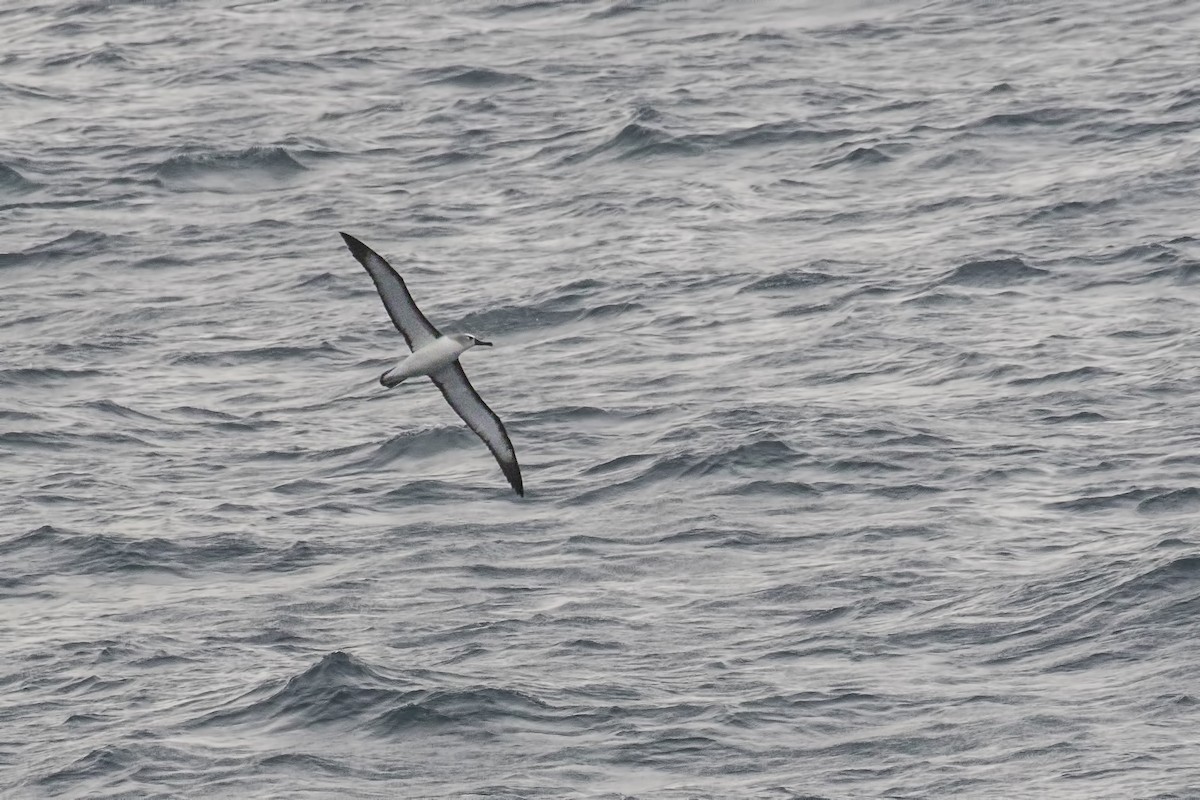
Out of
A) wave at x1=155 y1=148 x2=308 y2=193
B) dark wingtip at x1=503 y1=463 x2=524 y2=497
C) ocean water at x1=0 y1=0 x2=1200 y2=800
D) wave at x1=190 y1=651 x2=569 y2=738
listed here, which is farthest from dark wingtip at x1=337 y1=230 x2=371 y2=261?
A: wave at x1=155 y1=148 x2=308 y2=193

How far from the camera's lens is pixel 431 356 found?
22.8 meters

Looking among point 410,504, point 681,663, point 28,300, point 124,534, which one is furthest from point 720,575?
point 28,300

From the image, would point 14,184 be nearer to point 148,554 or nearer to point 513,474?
point 148,554

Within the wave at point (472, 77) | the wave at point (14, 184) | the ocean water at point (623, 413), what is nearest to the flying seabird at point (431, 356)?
the ocean water at point (623, 413)

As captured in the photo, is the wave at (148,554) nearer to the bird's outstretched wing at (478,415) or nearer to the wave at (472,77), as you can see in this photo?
the bird's outstretched wing at (478,415)

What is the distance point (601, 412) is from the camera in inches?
1332

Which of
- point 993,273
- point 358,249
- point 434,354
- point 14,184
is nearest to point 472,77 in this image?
point 14,184

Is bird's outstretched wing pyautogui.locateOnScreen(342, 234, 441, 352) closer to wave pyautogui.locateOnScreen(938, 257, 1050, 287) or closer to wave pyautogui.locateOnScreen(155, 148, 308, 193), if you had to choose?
wave pyautogui.locateOnScreen(938, 257, 1050, 287)

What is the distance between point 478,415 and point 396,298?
7.02 ft

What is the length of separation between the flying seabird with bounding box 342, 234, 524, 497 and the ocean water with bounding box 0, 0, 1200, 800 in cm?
379

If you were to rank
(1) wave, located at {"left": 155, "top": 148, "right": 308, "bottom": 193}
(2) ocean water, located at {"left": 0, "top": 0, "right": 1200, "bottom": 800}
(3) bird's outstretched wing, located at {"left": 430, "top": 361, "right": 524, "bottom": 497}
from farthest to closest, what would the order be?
(1) wave, located at {"left": 155, "top": 148, "right": 308, "bottom": 193} < (2) ocean water, located at {"left": 0, "top": 0, "right": 1200, "bottom": 800} < (3) bird's outstretched wing, located at {"left": 430, "top": 361, "right": 524, "bottom": 497}

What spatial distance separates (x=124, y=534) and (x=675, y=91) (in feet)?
54.8

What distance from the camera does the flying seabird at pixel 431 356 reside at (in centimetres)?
2206

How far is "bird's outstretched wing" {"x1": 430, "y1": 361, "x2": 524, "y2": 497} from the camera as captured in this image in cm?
2366
